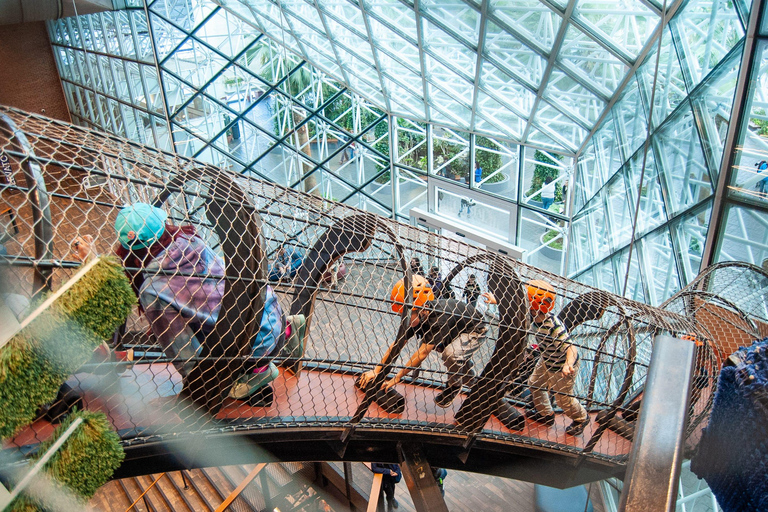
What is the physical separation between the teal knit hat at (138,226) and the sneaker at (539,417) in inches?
89.9

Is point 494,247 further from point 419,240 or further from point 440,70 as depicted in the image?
point 419,240

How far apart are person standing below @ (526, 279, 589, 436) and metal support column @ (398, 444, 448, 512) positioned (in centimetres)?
72

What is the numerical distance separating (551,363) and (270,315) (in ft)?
5.12

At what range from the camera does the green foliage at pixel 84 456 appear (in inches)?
42.1

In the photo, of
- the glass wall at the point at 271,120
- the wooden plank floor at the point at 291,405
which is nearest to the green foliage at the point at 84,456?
the wooden plank floor at the point at 291,405

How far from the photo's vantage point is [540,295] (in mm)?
2854

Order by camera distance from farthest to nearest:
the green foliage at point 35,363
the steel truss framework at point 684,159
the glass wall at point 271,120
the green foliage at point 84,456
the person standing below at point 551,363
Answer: the glass wall at point 271,120
the steel truss framework at point 684,159
the person standing below at point 551,363
the green foliage at point 84,456
the green foliage at point 35,363

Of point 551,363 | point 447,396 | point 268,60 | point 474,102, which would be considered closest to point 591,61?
point 474,102

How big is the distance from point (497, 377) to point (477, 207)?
6.51 meters

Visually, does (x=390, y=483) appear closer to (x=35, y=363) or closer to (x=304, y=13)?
(x=35, y=363)

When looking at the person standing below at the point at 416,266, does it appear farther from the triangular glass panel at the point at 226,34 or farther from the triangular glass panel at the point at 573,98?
the triangular glass panel at the point at 226,34

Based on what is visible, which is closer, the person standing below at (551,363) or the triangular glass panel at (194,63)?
the person standing below at (551,363)

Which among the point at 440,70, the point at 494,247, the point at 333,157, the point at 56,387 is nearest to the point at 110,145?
the point at 56,387

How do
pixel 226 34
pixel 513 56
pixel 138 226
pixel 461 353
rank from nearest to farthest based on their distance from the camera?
pixel 138 226
pixel 461 353
pixel 513 56
pixel 226 34
